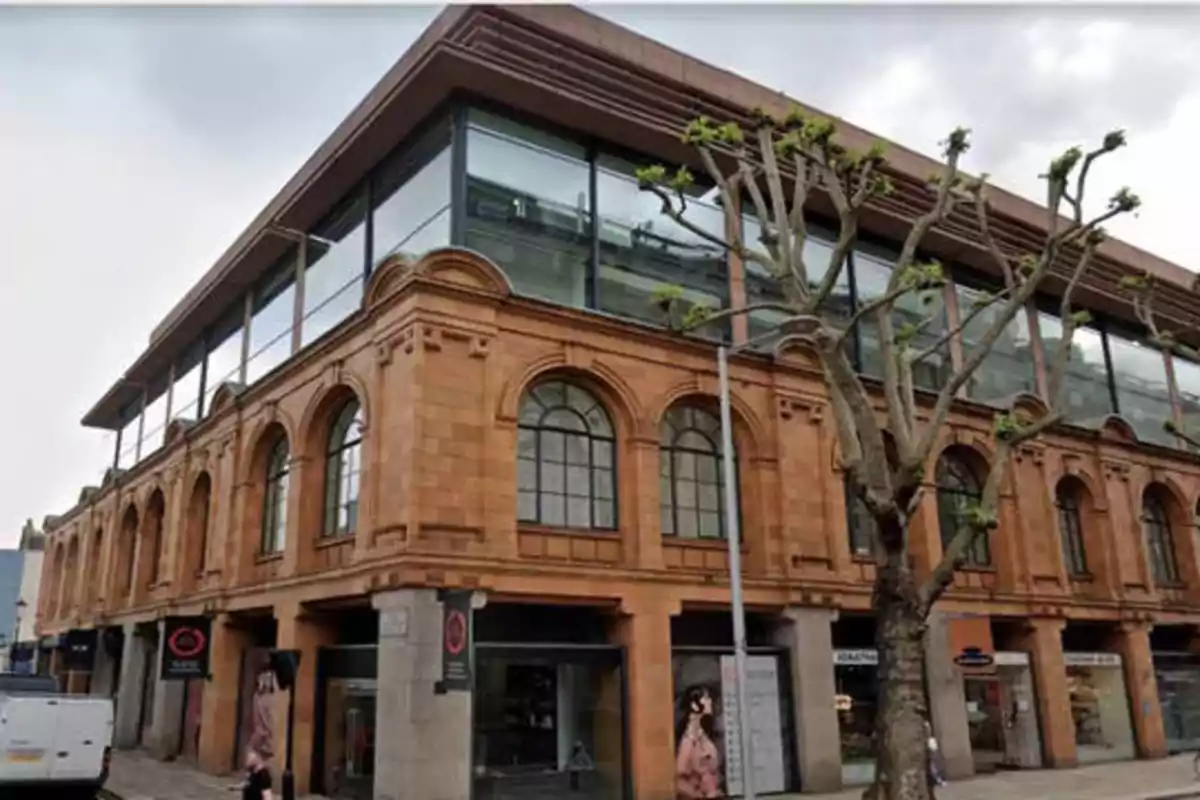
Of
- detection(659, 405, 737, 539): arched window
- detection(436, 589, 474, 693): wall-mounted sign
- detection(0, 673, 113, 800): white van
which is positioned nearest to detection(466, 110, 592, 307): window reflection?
detection(659, 405, 737, 539): arched window

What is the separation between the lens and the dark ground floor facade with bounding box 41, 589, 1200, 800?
1580cm

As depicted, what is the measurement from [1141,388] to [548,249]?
23.2m

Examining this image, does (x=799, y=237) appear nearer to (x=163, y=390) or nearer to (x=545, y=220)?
(x=545, y=220)

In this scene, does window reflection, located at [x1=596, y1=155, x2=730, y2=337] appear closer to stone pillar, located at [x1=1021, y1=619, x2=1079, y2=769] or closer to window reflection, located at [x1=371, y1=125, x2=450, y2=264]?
window reflection, located at [x1=371, y1=125, x2=450, y2=264]

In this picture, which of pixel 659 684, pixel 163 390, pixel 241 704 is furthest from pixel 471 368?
pixel 163 390

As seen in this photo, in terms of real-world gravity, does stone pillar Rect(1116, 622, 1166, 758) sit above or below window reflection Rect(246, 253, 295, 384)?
below

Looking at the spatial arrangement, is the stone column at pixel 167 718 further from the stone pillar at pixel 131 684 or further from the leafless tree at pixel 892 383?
the leafless tree at pixel 892 383

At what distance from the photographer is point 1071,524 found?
1105 inches

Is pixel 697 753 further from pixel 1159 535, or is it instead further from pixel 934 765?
pixel 1159 535

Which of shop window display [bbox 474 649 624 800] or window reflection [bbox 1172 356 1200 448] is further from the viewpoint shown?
window reflection [bbox 1172 356 1200 448]

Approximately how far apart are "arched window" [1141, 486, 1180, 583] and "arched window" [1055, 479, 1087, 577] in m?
2.86

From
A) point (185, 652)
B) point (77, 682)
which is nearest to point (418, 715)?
point (185, 652)

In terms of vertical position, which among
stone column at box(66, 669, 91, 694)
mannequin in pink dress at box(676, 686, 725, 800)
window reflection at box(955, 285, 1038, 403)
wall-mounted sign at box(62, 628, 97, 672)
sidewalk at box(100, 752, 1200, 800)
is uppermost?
window reflection at box(955, 285, 1038, 403)

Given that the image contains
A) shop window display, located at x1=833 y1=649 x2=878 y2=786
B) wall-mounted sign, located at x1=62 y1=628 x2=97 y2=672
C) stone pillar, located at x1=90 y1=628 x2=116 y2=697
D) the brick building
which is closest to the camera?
the brick building
